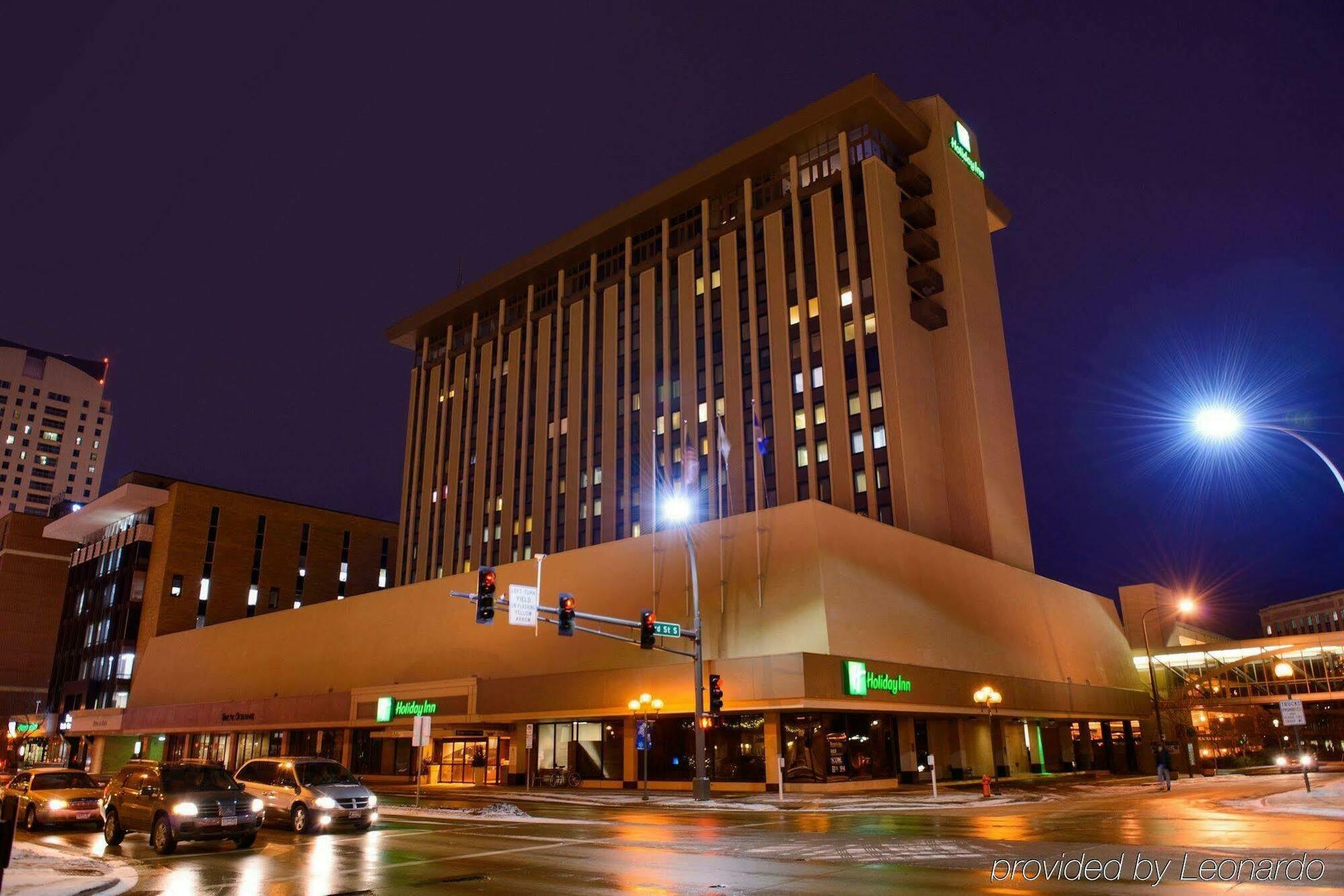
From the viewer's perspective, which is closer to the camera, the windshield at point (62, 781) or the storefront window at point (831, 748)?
the windshield at point (62, 781)

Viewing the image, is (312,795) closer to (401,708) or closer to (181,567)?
(401,708)

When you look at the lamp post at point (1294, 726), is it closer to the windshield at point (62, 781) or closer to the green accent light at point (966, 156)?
the windshield at point (62, 781)

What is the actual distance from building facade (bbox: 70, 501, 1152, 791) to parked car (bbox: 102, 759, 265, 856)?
77.5ft

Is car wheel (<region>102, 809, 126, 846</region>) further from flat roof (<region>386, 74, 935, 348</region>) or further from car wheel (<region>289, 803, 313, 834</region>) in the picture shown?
flat roof (<region>386, 74, 935, 348</region>)

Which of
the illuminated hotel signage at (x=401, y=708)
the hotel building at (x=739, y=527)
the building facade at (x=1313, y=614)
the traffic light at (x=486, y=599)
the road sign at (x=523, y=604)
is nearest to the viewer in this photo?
the traffic light at (x=486, y=599)

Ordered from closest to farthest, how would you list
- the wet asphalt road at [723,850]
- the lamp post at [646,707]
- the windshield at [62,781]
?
the wet asphalt road at [723,850]
the windshield at [62,781]
the lamp post at [646,707]

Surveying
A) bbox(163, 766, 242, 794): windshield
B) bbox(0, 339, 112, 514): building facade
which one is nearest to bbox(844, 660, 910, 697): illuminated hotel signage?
bbox(163, 766, 242, 794): windshield

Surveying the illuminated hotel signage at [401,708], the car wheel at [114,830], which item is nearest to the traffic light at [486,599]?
the car wheel at [114,830]

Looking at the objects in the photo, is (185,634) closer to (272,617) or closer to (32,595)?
(272,617)

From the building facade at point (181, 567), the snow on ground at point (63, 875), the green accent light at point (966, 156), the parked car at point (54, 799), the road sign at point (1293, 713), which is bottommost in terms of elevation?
the snow on ground at point (63, 875)

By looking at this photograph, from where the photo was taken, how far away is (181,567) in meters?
91.8

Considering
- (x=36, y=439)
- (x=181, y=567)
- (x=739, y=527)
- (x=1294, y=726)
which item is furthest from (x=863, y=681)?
(x=36, y=439)

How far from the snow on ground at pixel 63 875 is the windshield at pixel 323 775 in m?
6.28

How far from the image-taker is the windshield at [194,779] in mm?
21344
